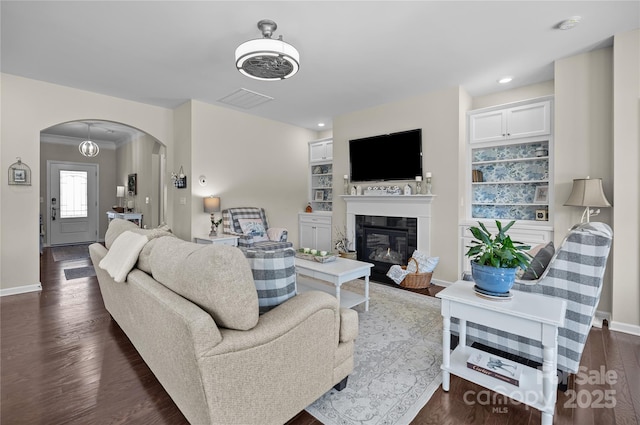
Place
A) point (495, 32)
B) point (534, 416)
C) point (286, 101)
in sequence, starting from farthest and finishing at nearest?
1. point (286, 101)
2. point (495, 32)
3. point (534, 416)

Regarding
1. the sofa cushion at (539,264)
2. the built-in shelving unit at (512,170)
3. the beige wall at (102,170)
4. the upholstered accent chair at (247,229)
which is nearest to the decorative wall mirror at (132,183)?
the beige wall at (102,170)

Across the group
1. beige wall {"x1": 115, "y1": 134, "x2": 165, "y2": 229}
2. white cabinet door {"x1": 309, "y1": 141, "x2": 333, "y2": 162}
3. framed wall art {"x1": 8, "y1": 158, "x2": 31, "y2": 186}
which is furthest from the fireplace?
framed wall art {"x1": 8, "y1": 158, "x2": 31, "y2": 186}

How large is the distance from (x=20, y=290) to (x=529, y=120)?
6746 mm

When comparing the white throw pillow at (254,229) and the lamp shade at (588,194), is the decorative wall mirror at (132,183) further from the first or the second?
the lamp shade at (588,194)

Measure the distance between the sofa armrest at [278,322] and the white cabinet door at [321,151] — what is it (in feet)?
16.1

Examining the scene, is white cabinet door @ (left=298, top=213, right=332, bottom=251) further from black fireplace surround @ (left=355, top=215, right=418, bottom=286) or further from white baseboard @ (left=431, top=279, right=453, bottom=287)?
white baseboard @ (left=431, top=279, right=453, bottom=287)

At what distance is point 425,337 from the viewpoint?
2.58 metres

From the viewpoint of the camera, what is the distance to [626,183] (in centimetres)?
278

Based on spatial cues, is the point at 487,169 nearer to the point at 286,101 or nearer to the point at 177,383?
the point at 286,101

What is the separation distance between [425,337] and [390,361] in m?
0.53

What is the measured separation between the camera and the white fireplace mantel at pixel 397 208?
14.3 ft

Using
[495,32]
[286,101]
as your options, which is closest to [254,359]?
[495,32]

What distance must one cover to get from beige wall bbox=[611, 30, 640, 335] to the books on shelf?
191 centimetres

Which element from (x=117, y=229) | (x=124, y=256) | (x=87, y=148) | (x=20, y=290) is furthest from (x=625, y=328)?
(x=87, y=148)
